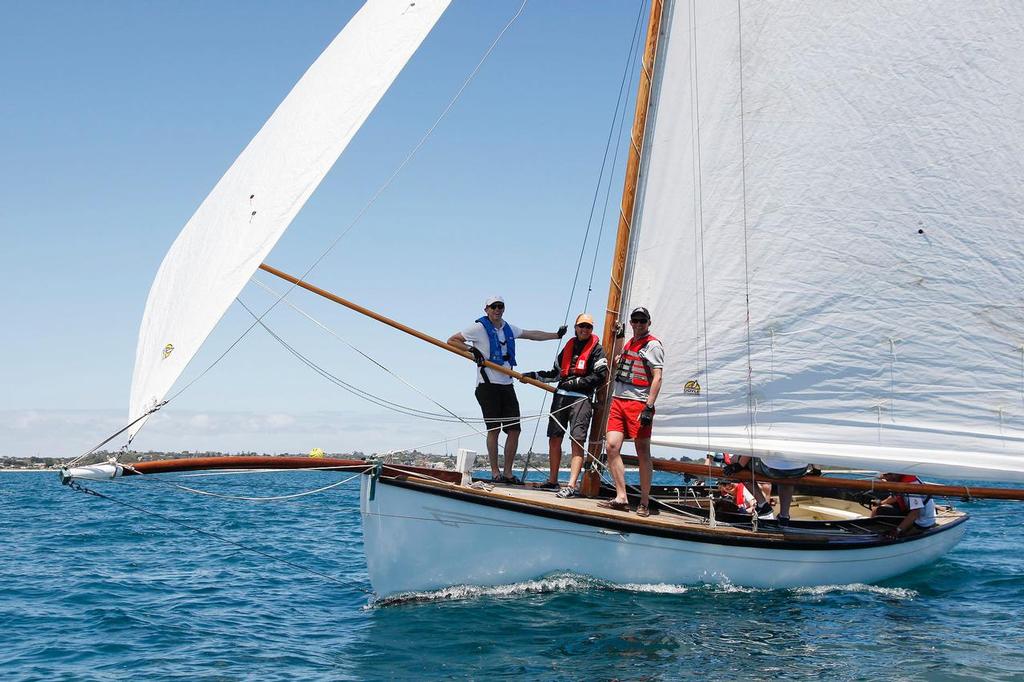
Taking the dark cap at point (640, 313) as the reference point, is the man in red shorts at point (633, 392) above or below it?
below

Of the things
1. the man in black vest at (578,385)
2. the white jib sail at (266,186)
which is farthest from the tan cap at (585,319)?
the white jib sail at (266,186)

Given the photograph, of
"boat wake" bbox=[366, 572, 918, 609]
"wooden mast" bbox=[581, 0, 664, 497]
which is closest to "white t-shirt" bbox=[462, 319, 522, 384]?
"wooden mast" bbox=[581, 0, 664, 497]

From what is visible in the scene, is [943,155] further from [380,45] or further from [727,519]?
[380,45]

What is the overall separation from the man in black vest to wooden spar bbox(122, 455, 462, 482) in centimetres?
201

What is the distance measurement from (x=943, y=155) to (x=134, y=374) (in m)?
8.45

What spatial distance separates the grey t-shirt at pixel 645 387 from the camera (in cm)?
1012

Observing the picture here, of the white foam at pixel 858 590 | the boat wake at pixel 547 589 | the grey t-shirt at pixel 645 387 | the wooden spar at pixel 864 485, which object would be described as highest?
the grey t-shirt at pixel 645 387

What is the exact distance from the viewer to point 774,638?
8570 millimetres

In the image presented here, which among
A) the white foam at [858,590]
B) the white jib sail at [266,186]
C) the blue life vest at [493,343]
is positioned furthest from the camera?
the blue life vest at [493,343]

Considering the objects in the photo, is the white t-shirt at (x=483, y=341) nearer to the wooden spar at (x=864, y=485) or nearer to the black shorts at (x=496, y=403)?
the black shorts at (x=496, y=403)

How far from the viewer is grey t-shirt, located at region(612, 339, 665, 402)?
1012cm

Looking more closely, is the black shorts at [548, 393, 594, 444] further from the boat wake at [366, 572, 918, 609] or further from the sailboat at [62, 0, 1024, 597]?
the boat wake at [366, 572, 918, 609]

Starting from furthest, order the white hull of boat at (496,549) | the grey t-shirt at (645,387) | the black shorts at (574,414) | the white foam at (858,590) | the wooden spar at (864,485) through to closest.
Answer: the black shorts at (574,414)
the white foam at (858,590)
the wooden spar at (864,485)
the grey t-shirt at (645,387)
the white hull of boat at (496,549)

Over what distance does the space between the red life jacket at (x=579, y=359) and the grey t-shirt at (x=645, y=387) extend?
0.67 metres
